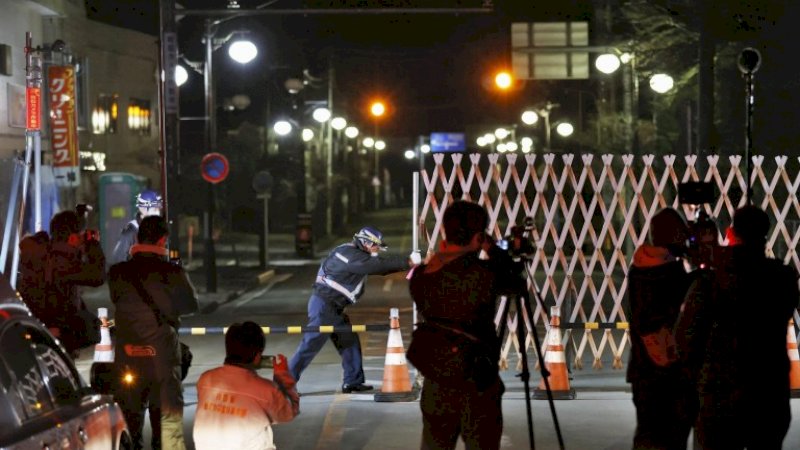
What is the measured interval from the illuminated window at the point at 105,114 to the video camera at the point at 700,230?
29.4 metres

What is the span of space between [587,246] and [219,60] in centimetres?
2249

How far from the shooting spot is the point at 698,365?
740cm

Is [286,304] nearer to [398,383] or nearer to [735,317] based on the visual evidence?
[398,383]

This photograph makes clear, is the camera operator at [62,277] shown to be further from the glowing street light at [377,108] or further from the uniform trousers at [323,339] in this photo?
the glowing street light at [377,108]

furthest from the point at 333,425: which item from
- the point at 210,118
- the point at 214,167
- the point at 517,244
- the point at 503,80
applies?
the point at 503,80

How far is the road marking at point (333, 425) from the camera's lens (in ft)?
36.4

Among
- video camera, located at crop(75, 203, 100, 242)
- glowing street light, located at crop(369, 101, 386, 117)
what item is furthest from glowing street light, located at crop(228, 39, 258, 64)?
video camera, located at crop(75, 203, 100, 242)

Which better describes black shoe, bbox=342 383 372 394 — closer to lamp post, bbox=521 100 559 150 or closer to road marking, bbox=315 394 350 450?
road marking, bbox=315 394 350 450

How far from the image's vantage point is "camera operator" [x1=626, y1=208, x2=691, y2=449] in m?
7.74

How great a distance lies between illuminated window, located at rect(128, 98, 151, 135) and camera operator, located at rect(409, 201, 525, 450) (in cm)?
3415

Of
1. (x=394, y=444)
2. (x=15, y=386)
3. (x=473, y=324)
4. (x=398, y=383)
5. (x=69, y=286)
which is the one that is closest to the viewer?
(x=15, y=386)

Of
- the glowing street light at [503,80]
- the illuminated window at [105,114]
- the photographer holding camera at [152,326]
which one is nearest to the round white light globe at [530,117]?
the glowing street light at [503,80]

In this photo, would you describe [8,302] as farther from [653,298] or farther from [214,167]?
[214,167]

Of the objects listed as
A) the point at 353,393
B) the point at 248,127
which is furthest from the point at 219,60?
the point at 353,393
